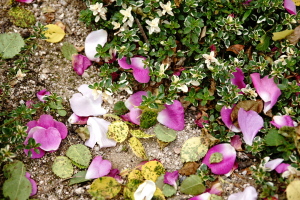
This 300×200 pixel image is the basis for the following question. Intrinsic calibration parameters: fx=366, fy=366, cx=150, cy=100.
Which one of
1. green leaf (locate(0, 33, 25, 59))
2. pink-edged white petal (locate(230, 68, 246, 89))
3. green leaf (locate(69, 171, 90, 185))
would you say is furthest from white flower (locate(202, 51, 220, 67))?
green leaf (locate(0, 33, 25, 59))

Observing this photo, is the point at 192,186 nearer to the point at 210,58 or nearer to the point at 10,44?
the point at 210,58

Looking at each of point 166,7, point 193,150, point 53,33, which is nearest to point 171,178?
point 193,150

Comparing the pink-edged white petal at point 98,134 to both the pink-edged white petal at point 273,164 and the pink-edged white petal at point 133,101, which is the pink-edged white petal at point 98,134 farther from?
the pink-edged white petal at point 273,164

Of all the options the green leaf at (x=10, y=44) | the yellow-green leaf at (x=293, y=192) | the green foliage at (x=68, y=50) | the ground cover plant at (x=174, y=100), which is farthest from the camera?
the green foliage at (x=68, y=50)

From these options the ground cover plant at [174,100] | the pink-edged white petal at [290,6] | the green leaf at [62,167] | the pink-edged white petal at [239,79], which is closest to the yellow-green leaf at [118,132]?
the ground cover plant at [174,100]

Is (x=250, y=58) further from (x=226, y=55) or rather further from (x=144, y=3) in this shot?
(x=144, y=3)

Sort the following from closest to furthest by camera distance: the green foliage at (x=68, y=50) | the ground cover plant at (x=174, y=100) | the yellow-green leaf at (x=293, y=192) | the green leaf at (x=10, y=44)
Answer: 1. the yellow-green leaf at (x=293, y=192)
2. the ground cover plant at (x=174, y=100)
3. the green leaf at (x=10, y=44)
4. the green foliage at (x=68, y=50)

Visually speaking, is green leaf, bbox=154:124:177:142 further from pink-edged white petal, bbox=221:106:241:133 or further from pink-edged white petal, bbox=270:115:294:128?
pink-edged white petal, bbox=270:115:294:128
